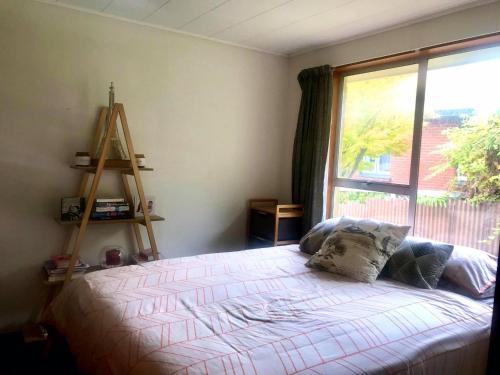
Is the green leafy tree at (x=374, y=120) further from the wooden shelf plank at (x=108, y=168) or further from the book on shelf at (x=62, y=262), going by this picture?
the book on shelf at (x=62, y=262)

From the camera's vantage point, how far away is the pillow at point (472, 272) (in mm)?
2033

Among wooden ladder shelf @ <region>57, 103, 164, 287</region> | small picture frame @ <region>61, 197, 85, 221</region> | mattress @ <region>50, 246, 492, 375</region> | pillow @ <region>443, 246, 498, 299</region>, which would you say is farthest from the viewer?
small picture frame @ <region>61, 197, 85, 221</region>

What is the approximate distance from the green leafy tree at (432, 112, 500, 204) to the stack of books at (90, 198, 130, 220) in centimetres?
223

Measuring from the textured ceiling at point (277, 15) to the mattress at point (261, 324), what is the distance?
1.67 meters

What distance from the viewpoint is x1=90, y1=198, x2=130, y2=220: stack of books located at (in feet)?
8.81

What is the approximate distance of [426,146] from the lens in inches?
107

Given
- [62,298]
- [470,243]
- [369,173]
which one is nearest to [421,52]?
[369,173]

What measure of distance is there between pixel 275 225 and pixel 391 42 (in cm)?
165

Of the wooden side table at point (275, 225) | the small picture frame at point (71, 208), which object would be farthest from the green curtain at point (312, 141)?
the small picture frame at point (71, 208)

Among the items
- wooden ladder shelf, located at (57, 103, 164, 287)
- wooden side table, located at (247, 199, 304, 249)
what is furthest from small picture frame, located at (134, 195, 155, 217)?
wooden side table, located at (247, 199, 304, 249)

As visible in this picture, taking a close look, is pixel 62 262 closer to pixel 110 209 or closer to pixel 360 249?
pixel 110 209

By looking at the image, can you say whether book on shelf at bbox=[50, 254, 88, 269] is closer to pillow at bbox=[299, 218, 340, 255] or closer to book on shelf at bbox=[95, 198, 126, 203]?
book on shelf at bbox=[95, 198, 126, 203]

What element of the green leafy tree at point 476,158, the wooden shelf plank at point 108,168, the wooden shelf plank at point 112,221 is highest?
the green leafy tree at point 476,158

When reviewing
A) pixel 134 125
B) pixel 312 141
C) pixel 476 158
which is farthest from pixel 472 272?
pixel 134 125
